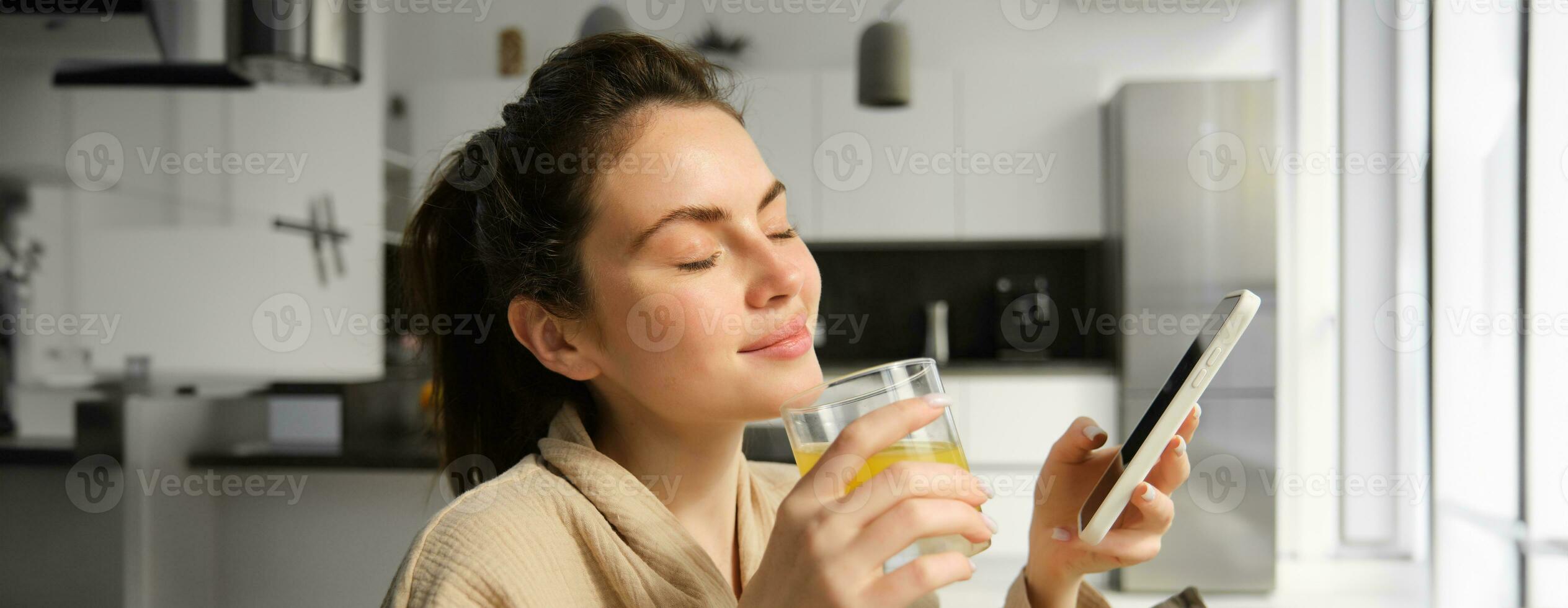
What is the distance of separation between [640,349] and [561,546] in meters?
0.20

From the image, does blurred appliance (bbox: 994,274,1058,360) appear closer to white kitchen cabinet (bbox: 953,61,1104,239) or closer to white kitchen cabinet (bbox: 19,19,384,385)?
white kitchen cabinet (bbox: 953,61,1104,239)

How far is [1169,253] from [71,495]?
12.7 ft

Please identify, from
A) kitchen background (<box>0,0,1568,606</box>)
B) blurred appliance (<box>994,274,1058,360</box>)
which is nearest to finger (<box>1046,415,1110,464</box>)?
kitchen background (<box>0,0,1568,606</box>)

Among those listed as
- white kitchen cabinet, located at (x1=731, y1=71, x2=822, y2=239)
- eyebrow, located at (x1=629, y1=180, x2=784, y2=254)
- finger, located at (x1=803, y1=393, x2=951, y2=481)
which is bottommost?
finger, located at (x1=803, y1=393, x2=951, y2=481)

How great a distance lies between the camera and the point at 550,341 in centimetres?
102

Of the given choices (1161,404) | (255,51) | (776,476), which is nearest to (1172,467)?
(1161,404)

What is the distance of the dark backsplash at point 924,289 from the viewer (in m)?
4.85

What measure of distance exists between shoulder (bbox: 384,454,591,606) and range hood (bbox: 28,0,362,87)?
1.48 meters

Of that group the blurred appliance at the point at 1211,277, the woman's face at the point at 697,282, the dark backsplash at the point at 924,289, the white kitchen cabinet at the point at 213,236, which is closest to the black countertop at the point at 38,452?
the white kitchen cabinet at the point at 213,236

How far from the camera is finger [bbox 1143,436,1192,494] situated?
3.11 ft

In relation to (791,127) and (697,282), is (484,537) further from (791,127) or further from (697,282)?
(791,127)

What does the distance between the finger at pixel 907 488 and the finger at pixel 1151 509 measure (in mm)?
284

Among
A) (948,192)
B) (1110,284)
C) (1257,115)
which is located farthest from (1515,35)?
(948,192)

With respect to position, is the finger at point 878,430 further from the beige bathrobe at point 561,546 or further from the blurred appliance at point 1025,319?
the blurred appliance at point 1025,319
